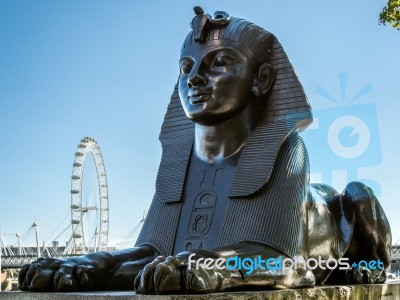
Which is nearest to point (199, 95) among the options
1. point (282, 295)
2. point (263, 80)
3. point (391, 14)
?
point (263, 80)

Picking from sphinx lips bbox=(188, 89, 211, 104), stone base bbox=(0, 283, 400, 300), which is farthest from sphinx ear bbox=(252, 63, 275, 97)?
stone base bbox=(0, 283, 400, 300)

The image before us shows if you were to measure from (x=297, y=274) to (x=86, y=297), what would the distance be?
1471 millimetres

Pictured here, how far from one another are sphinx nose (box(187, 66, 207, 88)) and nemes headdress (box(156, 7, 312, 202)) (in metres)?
0.30

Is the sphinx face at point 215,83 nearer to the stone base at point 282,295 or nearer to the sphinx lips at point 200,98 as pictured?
the sphinx lips at point 200,98

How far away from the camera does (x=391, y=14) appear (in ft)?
35.1

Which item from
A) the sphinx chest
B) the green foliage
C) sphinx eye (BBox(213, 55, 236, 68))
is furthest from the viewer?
the green foliage

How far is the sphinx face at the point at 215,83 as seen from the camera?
4.64 m

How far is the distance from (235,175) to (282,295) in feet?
3.73

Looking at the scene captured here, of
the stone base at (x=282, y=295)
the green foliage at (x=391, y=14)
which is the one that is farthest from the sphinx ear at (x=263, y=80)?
the green foliage at (x=391, y=14)

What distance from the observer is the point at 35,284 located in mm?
3875

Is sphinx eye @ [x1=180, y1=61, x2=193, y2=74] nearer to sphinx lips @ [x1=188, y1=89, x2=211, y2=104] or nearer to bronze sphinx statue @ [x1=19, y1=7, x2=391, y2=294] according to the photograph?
bronze sphinx statue @ [x1=19, y1=7, x2=391, y2=294]

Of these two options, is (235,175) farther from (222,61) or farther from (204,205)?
(222,61)

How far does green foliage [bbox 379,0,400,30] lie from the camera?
10648 millimetres

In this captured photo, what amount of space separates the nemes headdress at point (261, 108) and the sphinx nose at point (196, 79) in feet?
0.98
